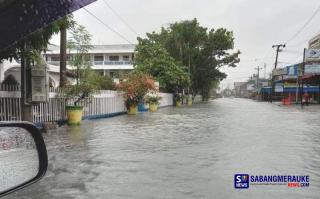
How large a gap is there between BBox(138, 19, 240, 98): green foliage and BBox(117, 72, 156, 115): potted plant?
1180 inches

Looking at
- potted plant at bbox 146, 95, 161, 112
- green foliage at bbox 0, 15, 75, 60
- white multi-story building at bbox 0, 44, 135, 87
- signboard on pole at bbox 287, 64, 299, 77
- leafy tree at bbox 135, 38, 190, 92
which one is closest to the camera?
green foliage at bbox 0, 15, 75, 60

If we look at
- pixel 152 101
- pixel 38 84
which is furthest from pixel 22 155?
pixel 152 101

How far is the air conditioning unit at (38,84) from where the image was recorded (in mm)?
14219

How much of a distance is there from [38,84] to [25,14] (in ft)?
38.2

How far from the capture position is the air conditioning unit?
46.6ft

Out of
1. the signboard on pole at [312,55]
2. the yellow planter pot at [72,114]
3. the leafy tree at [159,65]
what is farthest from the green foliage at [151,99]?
the signboard on pole at [312,55]

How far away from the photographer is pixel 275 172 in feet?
23.6

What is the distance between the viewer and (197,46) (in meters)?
59.6

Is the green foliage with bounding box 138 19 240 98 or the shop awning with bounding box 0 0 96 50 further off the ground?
the green foliage with bounding box 138 19 240 98

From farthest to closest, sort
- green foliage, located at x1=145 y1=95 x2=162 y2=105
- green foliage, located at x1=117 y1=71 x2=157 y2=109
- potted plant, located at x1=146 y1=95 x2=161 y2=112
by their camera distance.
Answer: potted plant, located at x1=146 y1=95 x2=161 y2=112, green foliage, located at x1=145 y1=95 x2=162 y2=105, green foliage, located at x1=117 y1=71 x2=157 y2=109

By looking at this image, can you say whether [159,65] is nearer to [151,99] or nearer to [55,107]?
[151,99]

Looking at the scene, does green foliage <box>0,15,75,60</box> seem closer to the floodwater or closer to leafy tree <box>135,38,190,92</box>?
the floodwater

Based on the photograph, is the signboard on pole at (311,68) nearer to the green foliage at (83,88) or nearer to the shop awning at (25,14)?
the green foliage at (83,88)

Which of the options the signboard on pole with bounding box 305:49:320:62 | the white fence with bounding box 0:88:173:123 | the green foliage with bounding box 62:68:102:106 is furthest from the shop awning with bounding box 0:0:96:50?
the signboard on pole with bounding box 305:49:320:62
